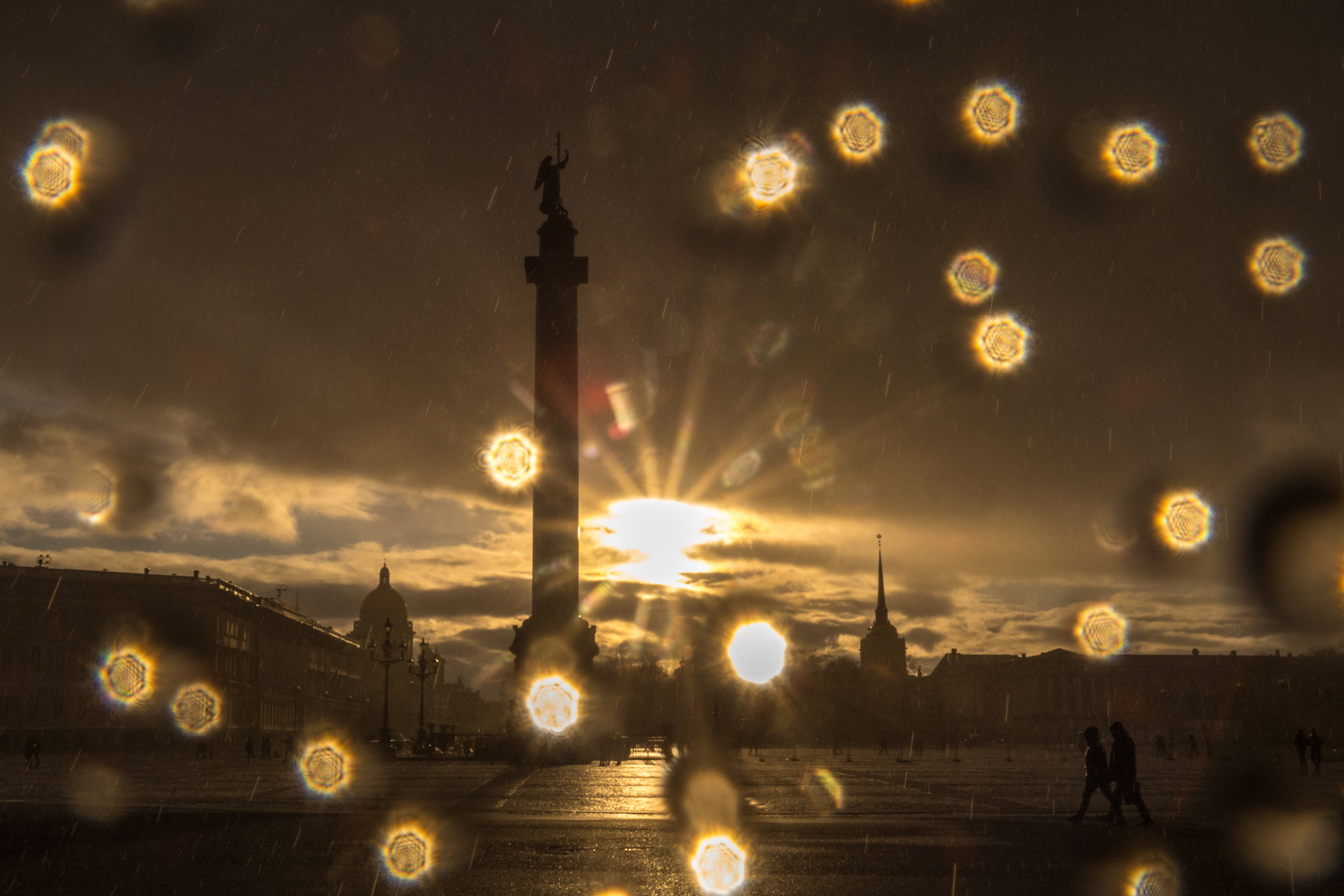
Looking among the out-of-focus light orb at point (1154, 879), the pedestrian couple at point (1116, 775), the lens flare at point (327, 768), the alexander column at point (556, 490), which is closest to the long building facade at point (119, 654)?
the lens flare at point (327, 768)

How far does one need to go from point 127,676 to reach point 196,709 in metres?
6.59

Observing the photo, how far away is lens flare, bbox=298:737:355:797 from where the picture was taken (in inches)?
1160

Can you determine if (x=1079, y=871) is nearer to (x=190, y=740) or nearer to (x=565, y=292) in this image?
(x=565, y=292)

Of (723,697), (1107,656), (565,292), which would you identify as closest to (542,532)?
(565,292)

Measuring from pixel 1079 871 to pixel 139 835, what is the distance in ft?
36.7

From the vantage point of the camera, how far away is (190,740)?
3415 inches

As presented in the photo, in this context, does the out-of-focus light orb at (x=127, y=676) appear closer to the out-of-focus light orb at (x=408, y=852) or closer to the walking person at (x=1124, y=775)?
the out-of-focus light orb at (x=408, y=852)

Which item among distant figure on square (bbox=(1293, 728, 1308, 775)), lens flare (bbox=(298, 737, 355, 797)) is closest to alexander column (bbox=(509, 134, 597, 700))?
lens flare (bbox=(298, 737, 355, 797))

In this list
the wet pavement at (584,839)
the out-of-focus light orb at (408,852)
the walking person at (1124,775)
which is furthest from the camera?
the walking person at (1124,775)

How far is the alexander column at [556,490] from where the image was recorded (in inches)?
1829

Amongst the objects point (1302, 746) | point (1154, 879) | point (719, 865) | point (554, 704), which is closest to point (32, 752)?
point (554, 704)

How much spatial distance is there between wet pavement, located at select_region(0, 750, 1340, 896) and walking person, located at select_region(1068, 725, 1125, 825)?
30cm

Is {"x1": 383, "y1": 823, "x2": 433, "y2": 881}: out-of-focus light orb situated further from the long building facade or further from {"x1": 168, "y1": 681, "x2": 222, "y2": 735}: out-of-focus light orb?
{"x1": 168, "y1": 681, "x2": 222, "y2": 735}: out-of-focus light orb

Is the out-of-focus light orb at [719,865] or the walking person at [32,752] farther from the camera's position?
the walking person at [32,752]
